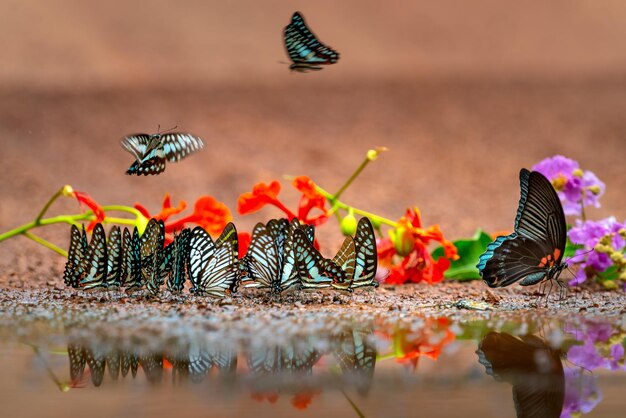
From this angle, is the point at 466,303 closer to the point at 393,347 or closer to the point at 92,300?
the point at 393,347

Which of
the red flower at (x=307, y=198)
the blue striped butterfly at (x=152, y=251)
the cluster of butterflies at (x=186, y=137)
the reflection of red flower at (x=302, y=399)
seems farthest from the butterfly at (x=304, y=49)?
the reflection of red flower at (x=302, y=399)

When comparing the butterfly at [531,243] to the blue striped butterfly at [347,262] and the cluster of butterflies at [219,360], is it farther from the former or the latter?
the cluster of butterflies at [219,360]

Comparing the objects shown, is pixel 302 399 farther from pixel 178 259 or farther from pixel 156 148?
pixel 156 148

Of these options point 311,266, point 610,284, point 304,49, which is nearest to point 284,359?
point 311,266

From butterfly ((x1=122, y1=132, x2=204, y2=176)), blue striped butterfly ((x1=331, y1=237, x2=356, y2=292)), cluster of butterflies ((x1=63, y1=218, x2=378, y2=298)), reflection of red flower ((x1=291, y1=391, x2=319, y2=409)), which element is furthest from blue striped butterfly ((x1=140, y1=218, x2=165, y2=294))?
reflection of red flower ((x1=291, y1=391, x2=319, y2=409))

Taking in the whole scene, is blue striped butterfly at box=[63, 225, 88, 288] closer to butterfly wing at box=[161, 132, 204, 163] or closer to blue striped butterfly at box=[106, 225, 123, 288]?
blue striped butterfly at box=[106, 225, 123, 288]

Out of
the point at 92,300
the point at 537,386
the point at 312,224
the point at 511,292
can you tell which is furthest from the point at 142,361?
the point at 511,292
